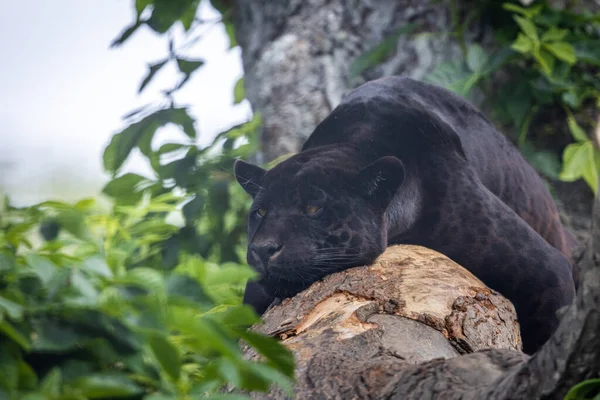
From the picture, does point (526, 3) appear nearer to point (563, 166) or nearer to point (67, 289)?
point (563, 166)

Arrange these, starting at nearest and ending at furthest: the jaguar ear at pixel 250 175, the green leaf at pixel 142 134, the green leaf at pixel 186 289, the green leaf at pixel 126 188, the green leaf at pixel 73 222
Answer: the green leaf at pixel 186 289 → the green leaf at pixel 73 222 → the jaguar ear at pixel 250 175 → the green leaf at pixel 126 188 → the green leaf at pixel 142 134

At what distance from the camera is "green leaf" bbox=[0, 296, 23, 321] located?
2.11ft

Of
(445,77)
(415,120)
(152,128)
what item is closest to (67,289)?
(415,120)

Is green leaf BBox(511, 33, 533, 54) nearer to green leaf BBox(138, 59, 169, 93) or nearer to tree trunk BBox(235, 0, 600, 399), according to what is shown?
tree trunk BBox(235, 0, 600, 399)

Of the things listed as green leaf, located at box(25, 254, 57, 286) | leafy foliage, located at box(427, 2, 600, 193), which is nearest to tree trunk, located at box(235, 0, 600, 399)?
leafy foliage, located at box(427, 2, 600, 193)

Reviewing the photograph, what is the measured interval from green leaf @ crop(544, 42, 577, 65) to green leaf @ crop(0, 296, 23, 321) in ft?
6.93

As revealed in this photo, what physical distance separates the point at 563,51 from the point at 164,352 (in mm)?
2067

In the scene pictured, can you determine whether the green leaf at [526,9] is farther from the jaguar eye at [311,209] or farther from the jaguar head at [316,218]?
the jaguar eye at [311,209]

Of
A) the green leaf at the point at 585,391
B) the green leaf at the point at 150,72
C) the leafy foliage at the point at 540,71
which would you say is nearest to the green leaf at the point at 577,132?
the leafy foliage at the point at 540,71

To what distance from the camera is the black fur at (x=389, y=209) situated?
1.46 metres

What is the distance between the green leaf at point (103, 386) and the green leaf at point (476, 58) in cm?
196

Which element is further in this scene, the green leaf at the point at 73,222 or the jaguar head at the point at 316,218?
the jaguar head at the point at 316,218

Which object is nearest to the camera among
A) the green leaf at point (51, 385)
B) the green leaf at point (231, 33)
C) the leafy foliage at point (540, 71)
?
the green leaf at point (51, 385)

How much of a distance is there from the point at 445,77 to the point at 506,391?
1663 millimetres
